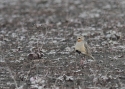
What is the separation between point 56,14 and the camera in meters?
14.8

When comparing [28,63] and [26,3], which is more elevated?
[26,3]

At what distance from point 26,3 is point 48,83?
12.3 metres

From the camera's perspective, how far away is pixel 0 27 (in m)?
12.4

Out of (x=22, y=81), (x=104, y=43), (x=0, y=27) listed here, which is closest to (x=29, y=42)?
(x=104, y=43)

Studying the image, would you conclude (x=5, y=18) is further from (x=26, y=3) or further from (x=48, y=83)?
(x=48, y=83)

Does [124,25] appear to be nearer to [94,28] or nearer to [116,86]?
[94,28]

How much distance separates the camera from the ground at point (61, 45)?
650 cm

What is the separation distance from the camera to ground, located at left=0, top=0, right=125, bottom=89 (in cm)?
650

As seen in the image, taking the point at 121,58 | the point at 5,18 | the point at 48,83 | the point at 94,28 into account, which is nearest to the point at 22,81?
the point at 48,83

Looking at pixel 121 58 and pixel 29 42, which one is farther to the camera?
pixel 29 42

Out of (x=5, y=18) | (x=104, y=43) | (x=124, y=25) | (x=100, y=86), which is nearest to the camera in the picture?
(x=100, y=86)

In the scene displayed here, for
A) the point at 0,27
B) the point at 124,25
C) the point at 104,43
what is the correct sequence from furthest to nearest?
the point at 0,27, the point at 124,25, the point at 104,43

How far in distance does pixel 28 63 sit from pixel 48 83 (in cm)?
149

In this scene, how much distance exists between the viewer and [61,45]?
955 cm
